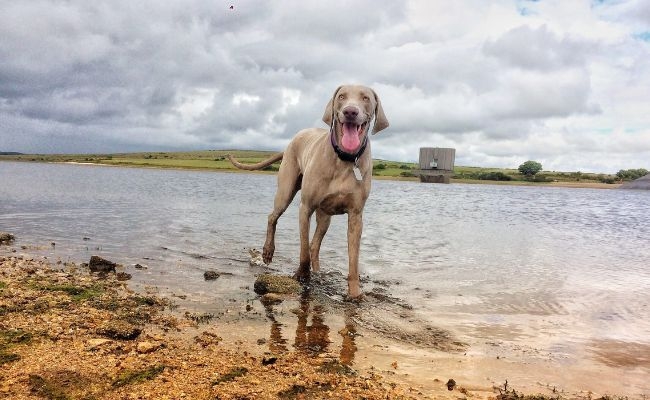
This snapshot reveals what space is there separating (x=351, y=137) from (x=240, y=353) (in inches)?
122

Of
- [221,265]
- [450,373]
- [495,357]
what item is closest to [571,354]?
[495,357]

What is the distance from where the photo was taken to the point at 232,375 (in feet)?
11.4

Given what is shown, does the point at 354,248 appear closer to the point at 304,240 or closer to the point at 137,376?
the point at 304,240

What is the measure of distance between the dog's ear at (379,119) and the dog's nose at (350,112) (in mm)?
888

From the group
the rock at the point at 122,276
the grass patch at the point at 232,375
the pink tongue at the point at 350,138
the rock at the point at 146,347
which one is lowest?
the rock at the point at 122,276

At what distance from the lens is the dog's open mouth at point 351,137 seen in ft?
19.6

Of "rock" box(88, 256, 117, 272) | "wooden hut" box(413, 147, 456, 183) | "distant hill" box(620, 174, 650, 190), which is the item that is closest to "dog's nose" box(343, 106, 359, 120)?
"rock" box(88, 256, 117, 272)

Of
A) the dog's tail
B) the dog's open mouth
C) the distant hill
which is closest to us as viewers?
the dog's open mouth

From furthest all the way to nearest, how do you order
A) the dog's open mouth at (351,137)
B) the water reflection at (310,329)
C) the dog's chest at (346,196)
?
1. the dog's chest at (346,196)
2. the dog's open mouth at (351,137)
3. the water reflection at (310,329)

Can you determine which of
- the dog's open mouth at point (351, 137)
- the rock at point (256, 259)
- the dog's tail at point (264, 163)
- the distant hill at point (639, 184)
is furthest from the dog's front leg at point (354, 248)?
the distant hill at point (639, 184)

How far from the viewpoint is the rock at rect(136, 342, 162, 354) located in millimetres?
3793

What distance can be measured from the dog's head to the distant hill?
103 m

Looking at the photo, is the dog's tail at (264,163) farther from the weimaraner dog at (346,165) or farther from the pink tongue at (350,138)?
the pink tongue at (350,138)

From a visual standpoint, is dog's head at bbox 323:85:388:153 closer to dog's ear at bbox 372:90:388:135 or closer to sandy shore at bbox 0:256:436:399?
dog's ear at bbox 372:90:388:135
